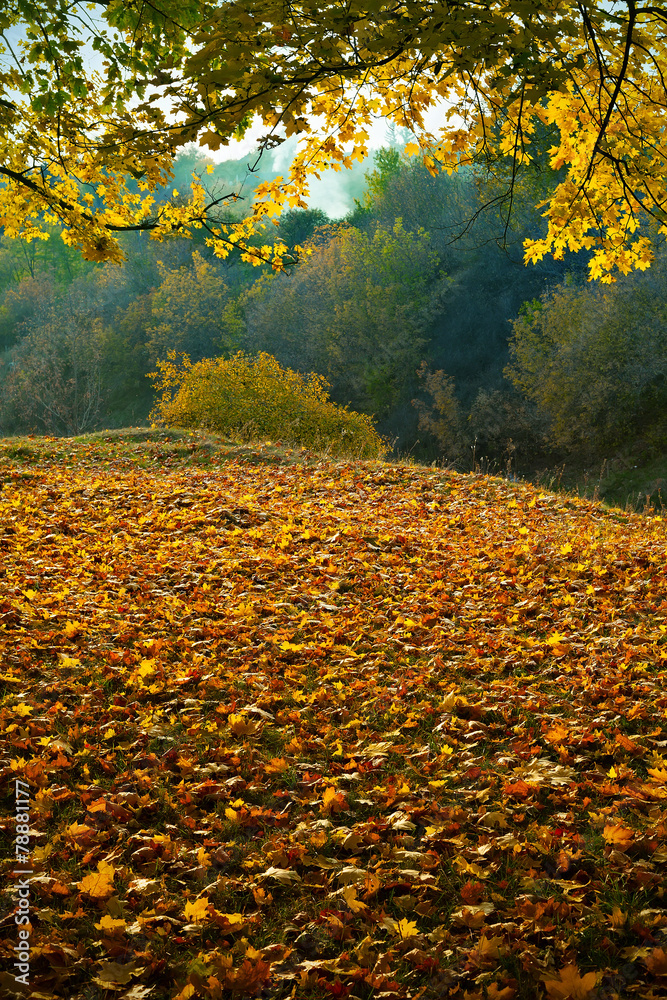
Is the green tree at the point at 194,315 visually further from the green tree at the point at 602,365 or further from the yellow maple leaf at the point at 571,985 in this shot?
the yellow maple leaf at the point at 571,985

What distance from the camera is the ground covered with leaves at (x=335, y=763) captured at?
7.54ft

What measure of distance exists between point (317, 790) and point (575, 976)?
54.5 inches

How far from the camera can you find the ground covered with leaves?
90.5 inches

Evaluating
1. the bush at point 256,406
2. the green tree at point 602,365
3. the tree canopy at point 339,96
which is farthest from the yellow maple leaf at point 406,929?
the green tree at point 602,365

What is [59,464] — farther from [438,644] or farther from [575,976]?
[575,976]

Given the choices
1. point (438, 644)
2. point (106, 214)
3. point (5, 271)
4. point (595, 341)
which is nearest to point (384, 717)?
point (438, 644)

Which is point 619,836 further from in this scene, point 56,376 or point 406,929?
point 56,376

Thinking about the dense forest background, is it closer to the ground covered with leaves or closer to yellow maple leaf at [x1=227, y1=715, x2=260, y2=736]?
the ground covered with leaves

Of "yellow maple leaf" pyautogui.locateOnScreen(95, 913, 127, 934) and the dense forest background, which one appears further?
the dense forest background

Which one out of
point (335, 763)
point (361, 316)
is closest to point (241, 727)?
point (335, 763)

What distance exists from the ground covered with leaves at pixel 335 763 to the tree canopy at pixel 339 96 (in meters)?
2.92

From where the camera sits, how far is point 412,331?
3247 cm

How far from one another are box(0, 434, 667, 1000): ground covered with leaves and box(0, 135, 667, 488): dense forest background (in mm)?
13994

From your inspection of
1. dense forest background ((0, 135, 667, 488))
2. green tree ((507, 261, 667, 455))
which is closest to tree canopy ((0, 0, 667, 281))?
dense forest background ((0, 135, 667, 488))
